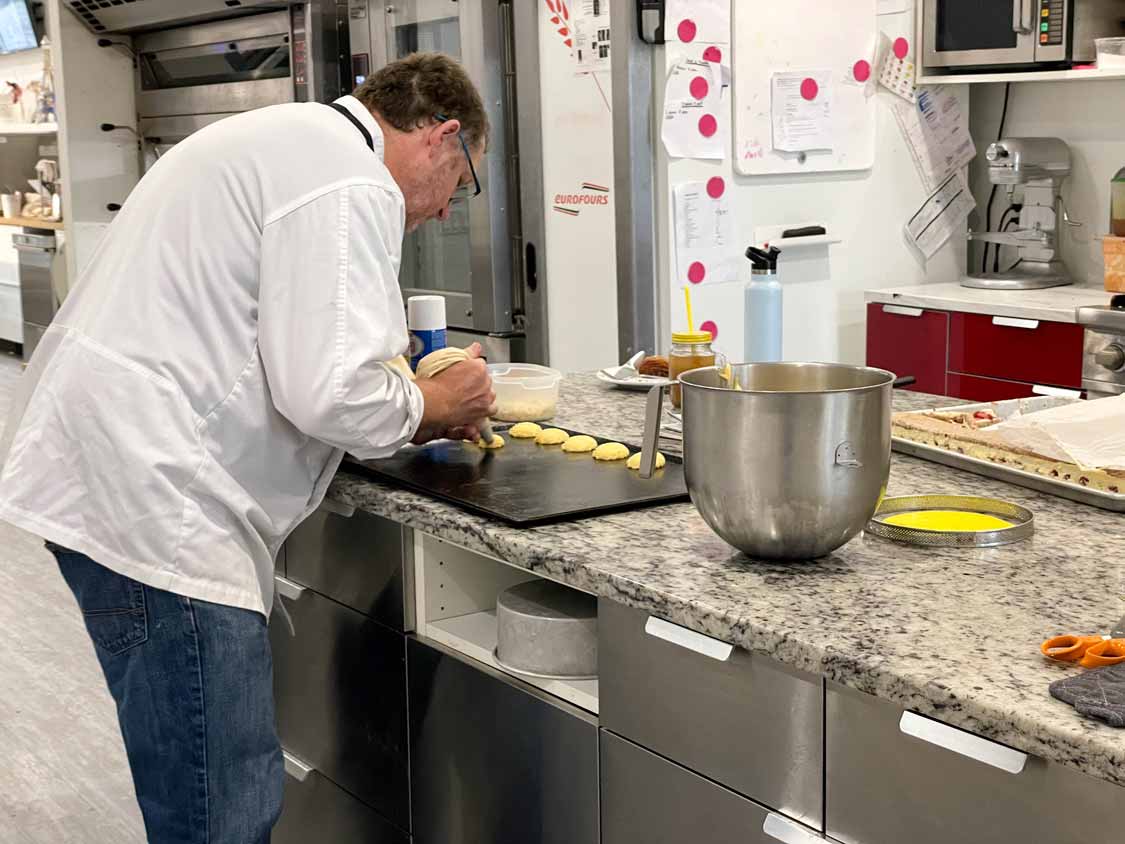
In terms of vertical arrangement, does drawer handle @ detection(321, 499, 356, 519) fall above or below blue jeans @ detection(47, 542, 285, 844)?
above

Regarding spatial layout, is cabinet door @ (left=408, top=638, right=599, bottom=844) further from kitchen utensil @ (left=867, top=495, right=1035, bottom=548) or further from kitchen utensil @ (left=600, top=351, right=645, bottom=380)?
kitchen utensil @ (left=600, top=351, right=645, bottom=380)

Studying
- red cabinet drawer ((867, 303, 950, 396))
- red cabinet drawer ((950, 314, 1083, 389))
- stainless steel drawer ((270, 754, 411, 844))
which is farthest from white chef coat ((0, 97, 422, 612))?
red cabinet drawer ((867, 303, 950, 396))

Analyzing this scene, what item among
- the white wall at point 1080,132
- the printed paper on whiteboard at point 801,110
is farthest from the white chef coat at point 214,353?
the white wall at point 1080,132

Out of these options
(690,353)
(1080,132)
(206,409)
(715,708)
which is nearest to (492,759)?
(715,708)

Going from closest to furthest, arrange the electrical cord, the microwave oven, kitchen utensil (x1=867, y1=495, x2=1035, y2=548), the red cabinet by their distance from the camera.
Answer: kitchen utensil (x1=867, y1=495, x2=1035, y2=548)
the red cabinet
the microwave oven
the electrical cord

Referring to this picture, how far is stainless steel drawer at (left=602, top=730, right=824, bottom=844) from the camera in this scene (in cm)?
132

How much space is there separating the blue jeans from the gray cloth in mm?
990

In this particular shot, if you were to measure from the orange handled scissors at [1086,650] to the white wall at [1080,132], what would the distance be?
345cm

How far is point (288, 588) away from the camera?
218 centimetres

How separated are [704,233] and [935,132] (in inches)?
42.4

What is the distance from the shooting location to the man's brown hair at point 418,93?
183 centimetres

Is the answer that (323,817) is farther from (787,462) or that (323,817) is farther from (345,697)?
(787,462)

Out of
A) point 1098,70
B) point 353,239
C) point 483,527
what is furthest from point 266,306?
point 1098,70

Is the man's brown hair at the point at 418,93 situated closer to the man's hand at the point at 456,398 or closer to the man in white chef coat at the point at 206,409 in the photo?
the man in white chef coat at the point at 206,409
